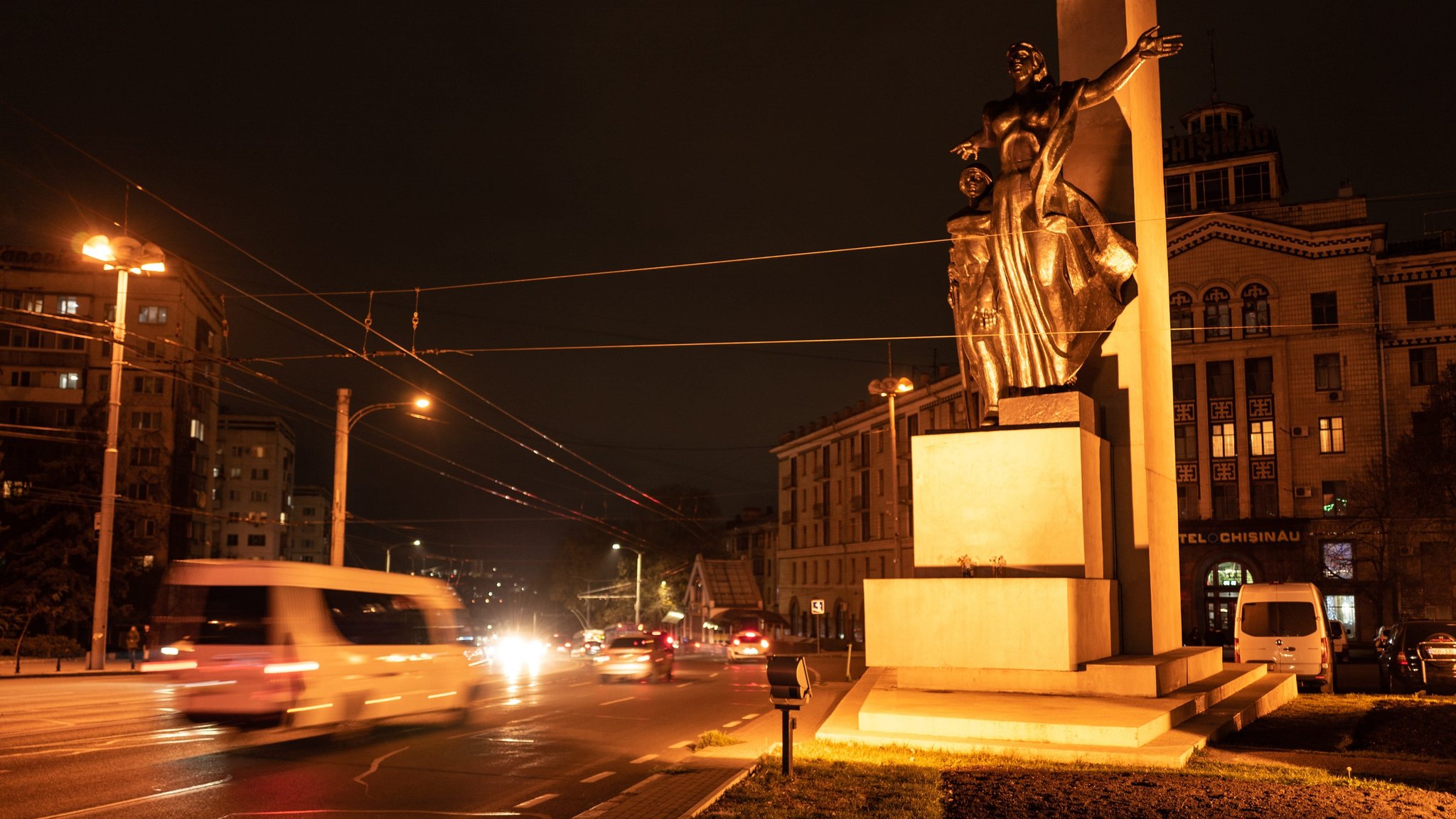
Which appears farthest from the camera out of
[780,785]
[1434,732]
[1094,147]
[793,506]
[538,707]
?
[793,506]

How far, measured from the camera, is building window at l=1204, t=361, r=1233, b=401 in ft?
173

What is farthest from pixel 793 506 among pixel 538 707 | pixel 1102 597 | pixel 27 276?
pixel 1102 597

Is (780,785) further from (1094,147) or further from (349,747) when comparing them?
(1094,147)

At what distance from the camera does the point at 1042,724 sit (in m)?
11.0

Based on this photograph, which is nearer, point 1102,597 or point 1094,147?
point 1102,597

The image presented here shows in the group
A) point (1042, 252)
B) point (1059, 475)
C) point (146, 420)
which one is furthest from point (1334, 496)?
point (146, 420)

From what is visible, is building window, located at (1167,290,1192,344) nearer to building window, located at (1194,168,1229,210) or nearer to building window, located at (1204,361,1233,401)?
building window, located at (1204,361,1233,401)

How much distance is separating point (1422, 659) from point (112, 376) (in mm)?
28333

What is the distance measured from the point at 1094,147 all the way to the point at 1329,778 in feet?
33.2

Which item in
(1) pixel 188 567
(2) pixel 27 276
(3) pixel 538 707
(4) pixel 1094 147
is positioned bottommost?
(3) pixel 538 707

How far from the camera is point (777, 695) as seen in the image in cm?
975

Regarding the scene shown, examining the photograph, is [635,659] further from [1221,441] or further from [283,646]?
[1221,441]

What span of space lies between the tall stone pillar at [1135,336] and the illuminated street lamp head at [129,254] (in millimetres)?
19700

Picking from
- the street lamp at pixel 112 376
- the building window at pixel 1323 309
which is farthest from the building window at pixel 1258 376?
the street lamp at pixel 112 376
